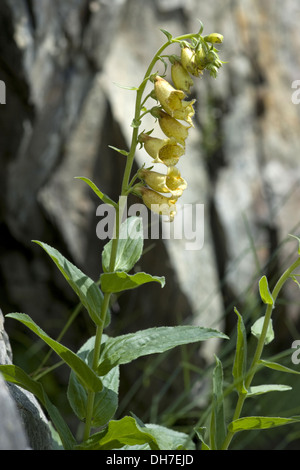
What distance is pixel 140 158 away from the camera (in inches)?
106

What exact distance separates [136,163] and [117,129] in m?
0.21

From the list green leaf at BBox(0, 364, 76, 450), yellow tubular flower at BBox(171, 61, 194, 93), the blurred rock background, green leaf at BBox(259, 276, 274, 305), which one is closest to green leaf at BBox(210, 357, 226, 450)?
green leaf at BBox(259, 276, 274, 305)

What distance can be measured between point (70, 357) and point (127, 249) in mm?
223

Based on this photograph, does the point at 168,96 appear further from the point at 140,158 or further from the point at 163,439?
the point at 140,158

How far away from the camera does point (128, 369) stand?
9.55 feet

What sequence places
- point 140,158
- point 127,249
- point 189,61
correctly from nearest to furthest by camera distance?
point 189,61, point 127,249, point 140,158

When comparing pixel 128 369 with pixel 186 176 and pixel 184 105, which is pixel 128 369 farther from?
pixel 184 105

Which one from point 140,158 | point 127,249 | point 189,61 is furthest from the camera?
point 140,158

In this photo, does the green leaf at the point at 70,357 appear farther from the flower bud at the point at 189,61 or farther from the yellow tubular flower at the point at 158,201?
the flower bud at the point at 189,61

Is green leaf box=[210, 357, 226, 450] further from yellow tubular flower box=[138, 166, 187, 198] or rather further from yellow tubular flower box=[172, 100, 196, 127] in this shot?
yellow tubular flower box=[172, 100, 196, 127]

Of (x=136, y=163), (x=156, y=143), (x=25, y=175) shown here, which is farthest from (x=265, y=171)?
(x=156, y=143)

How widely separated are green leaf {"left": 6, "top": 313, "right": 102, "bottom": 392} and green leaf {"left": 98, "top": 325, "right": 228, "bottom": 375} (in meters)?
0.03

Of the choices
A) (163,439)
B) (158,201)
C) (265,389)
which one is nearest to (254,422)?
(265,389)

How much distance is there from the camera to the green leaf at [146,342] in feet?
3.39
